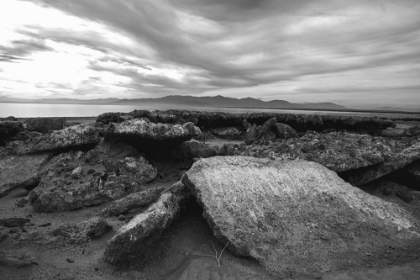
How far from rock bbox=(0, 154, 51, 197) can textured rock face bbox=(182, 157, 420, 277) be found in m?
4.21

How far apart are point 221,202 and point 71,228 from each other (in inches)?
113

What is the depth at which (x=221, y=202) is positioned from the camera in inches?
188

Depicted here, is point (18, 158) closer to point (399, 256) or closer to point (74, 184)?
point (74, 184)

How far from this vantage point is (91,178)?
6.01 m

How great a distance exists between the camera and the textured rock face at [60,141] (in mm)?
7148

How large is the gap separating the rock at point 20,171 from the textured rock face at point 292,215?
166 inches

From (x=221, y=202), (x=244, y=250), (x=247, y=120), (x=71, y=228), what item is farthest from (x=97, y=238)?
(x=247, y=120)

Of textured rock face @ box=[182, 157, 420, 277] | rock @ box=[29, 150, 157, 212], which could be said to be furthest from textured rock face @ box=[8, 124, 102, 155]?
textured rock face @ box=[182, 157, 420, 277]

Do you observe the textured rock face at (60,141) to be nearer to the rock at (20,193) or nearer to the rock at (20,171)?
the rock at (20,171)

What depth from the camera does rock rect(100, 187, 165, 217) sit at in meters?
5.25

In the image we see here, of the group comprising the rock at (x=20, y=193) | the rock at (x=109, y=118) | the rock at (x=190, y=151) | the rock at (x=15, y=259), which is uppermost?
the rock at (x=109, y=118)

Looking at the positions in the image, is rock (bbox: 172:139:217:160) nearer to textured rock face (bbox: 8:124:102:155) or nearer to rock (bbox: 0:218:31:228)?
textured rock face (bbox: 8:124:102:155)

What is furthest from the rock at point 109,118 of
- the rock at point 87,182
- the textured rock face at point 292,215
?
the textured rock face at point 292,215

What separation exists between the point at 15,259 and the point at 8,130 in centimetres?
564
